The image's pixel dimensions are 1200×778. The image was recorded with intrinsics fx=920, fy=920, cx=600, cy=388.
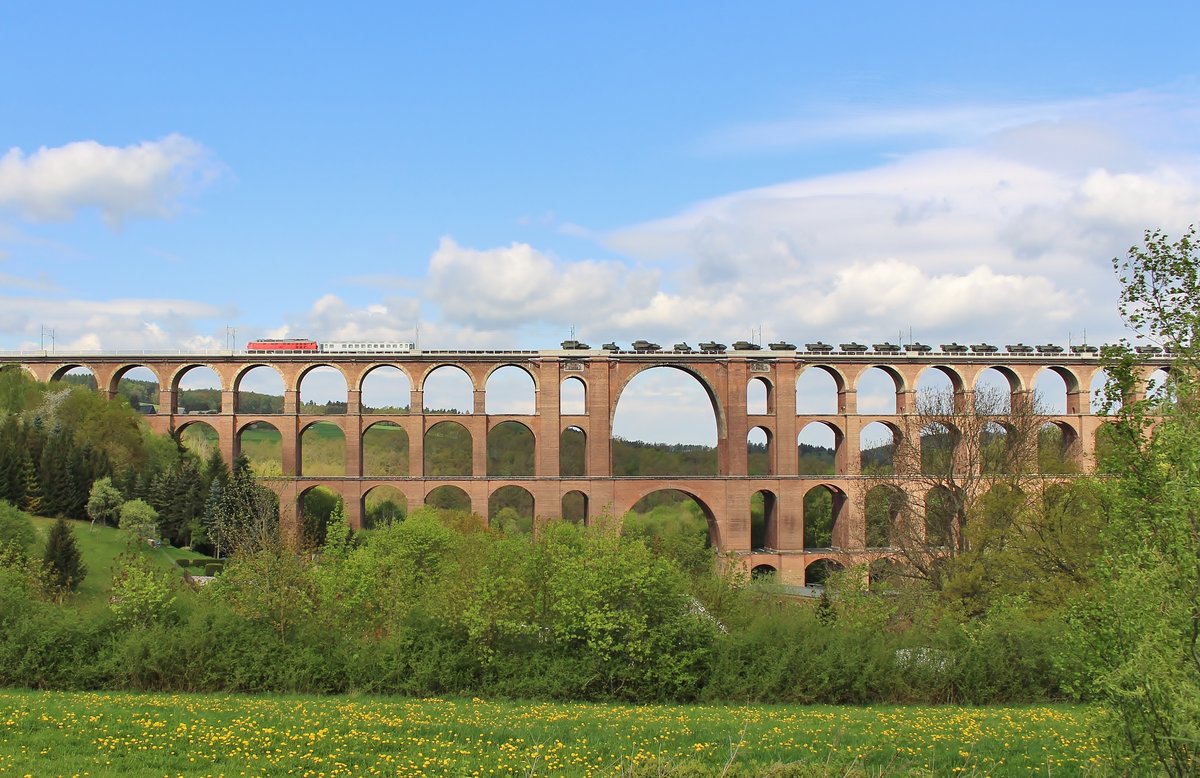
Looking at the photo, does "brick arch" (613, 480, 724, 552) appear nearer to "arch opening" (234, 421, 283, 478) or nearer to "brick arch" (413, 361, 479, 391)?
"brick arch" (413, 361, 479, 391)

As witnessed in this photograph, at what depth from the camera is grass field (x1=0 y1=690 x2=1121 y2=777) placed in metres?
11.1

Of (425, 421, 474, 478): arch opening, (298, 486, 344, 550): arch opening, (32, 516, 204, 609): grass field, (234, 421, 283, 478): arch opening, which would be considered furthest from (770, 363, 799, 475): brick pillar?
(234, 421, 283, 478): arch opening

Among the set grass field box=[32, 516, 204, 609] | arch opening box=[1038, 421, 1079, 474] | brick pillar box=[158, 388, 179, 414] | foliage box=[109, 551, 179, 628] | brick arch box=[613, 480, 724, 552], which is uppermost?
brick pillar box=[158, 388, 179, 414]

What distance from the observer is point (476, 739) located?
12820 millimetres

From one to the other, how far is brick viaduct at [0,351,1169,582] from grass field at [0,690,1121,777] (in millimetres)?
41274

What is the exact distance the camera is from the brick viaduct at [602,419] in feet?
190

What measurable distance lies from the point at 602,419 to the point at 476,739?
45.7 meters

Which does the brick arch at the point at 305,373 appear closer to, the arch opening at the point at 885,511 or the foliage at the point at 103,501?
the foliage at the point at 103,501

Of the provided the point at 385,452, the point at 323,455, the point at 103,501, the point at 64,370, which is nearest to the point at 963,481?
the point at 103,501

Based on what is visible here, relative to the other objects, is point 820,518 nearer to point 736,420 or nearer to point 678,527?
point 678,527

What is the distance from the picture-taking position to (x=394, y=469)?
98.3 m

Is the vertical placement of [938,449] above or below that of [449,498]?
above

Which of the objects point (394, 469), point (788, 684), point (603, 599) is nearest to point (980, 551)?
point (788, 684)

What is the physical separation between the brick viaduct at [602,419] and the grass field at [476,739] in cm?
4127
